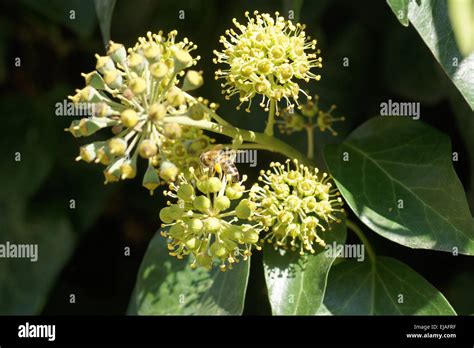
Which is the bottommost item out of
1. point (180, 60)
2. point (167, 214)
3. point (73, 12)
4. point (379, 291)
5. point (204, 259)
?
point (379, 291)

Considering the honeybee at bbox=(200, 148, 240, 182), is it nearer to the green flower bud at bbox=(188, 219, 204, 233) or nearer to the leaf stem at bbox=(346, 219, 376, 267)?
the green flower bud at bbox=(188, 219, 204, 233)

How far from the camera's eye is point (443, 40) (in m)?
1.64

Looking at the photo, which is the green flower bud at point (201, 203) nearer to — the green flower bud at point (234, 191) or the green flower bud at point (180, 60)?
the green flower bud at point (234, 191)

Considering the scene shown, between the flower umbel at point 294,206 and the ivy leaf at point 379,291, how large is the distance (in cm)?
16

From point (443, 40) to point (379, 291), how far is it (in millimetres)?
677

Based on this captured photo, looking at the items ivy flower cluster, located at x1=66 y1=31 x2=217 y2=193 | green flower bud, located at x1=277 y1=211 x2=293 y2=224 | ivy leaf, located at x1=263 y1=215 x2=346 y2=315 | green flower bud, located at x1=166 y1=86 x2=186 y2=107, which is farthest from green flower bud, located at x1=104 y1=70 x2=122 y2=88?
ivy leaf, located at x1=263 y1=215 x2=346 y2=315

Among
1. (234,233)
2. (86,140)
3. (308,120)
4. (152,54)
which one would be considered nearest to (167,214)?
(234,233)

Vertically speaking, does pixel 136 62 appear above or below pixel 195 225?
above

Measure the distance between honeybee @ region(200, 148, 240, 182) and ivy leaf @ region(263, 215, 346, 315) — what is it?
273mm

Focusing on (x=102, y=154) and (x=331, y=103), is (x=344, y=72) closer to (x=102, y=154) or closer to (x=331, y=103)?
(x=331, y=103)

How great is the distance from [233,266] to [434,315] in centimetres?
51

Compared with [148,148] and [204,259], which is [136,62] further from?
[204,259]

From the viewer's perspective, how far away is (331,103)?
95.1 inches

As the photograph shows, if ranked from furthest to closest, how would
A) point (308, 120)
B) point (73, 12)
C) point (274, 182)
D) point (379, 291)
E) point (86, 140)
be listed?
point (86, 140) → point (73, 12) → point (308, 120) → point (379, 291) → point (274, 182)
